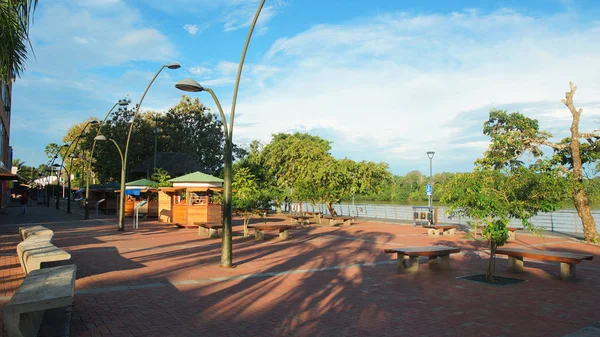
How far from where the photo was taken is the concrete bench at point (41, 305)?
4.49 m

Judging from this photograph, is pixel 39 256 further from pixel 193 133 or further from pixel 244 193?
pixel 193 133

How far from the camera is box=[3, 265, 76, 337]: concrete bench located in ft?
14.7

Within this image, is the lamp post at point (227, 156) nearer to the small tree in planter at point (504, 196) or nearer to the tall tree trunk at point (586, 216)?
the small tree in planter at point (504, 196)

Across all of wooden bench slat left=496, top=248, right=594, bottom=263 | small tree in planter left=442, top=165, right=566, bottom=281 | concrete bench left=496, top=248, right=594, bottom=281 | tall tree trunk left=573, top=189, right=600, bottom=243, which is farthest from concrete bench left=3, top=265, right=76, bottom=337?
tall tree trunk left=573, top=189, right=600, bottom=243

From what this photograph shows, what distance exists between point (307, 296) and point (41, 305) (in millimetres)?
4064

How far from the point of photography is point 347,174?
1099 inches

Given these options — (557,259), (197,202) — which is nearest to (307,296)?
(557,259)

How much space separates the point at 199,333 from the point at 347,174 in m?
23.0

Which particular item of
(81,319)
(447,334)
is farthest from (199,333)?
(447,334)

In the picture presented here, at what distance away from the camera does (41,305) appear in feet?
15.3

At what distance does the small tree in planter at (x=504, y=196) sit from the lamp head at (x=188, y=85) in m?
6.06

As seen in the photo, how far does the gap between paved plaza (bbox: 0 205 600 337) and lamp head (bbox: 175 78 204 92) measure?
410 centimetres

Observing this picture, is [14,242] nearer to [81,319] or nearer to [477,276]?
[81,319]

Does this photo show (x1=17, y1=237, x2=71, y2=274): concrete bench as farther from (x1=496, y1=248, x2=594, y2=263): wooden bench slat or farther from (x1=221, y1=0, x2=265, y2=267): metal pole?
(x1=496, y1=248, x2=594, y2=263): wooden bench slat
